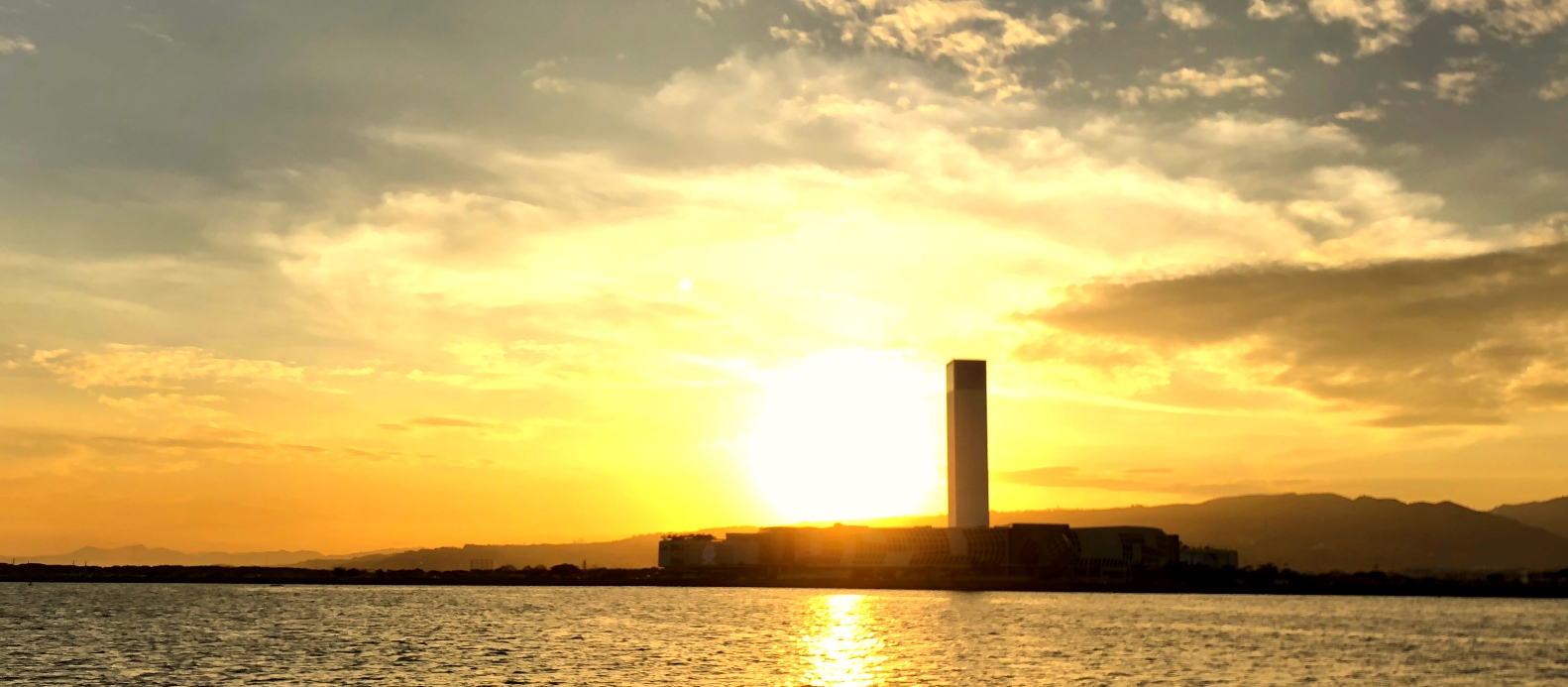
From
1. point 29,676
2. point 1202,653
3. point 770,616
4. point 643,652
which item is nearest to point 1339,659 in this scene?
point 1202,653

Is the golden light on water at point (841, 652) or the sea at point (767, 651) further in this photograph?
the sea at point (767, 651)

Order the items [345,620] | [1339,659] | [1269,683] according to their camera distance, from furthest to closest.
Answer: [345,620] → [1339,659] → [1269,683]

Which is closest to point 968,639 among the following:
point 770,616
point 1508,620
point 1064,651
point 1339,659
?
point 1064,651

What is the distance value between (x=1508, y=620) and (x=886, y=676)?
449ft

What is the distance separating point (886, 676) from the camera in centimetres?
10950

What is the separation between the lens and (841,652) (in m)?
131

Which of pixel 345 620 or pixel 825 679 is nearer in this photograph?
pixel 825 679

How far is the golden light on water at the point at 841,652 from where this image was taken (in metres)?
107

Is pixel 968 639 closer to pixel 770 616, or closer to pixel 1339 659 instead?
pixel 1339 659

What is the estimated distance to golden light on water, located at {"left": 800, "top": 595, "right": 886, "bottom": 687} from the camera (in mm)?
106750

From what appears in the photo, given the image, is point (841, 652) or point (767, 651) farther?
point (767, 651)

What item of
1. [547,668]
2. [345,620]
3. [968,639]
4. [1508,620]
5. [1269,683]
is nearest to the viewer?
[1269,683]

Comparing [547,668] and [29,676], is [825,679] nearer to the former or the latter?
[547,668]

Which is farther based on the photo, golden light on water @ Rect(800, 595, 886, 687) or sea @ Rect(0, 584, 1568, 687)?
sea @ Rect(0, 584, 1568, 687)
